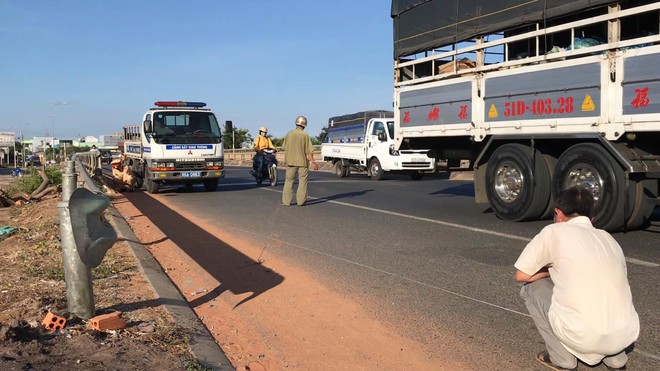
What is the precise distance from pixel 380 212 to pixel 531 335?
7.02 m

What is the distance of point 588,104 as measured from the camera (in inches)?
319

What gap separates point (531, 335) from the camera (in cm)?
442

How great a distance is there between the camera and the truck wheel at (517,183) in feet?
29.9

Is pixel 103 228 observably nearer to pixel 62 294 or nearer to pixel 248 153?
pixel 62 294

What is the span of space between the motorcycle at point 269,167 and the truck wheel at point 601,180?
1109 cm

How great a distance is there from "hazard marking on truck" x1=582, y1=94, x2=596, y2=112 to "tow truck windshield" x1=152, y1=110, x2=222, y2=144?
10565 millimetres

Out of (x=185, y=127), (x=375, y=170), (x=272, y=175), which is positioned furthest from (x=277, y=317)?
(x=375, y=170)

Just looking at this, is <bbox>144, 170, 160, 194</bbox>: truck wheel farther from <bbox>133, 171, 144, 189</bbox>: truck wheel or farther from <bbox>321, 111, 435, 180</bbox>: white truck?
<bbox>321, 111, 435, 180</bbox>: white truck

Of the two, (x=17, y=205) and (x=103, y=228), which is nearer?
(x=103, y=228)

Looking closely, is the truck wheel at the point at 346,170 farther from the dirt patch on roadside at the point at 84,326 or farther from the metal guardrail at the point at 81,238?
the metal guardrail at the point at 81,238

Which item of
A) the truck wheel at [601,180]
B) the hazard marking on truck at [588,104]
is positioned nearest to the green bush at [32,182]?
the truck wheel at [601,180]

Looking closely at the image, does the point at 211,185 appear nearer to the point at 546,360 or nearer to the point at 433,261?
the point at 433,261

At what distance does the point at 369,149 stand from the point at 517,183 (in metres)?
13.1

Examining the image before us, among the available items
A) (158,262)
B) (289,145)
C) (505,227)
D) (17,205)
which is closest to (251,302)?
(158,262)
